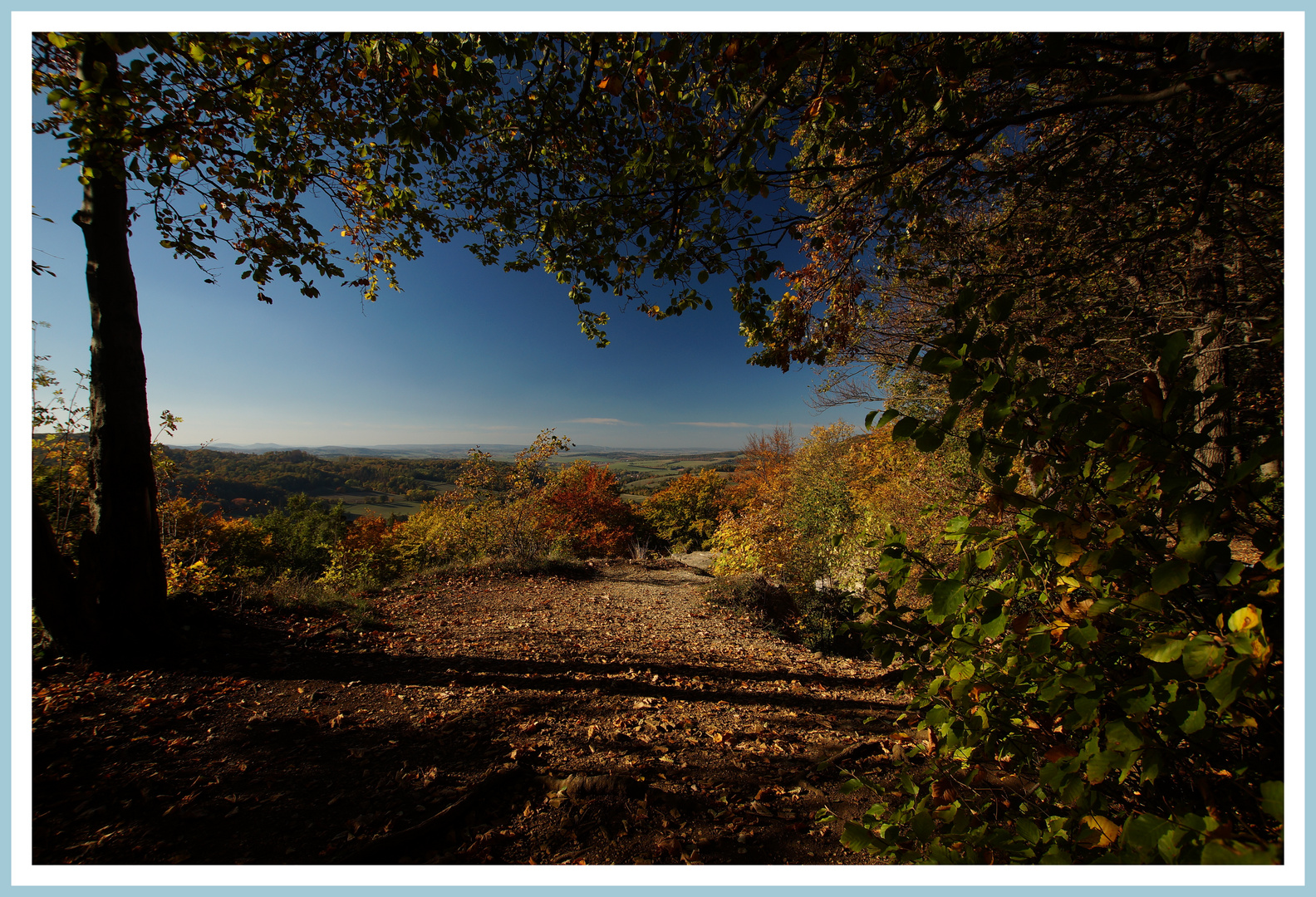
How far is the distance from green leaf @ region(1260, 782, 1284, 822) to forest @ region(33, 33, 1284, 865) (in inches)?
1.2

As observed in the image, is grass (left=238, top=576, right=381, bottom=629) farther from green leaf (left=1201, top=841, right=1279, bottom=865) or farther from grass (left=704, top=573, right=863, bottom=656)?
green leaf (left=1201, top=841, right=1279, bottom=865)

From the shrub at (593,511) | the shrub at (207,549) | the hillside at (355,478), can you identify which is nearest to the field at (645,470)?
the hillside at (355,478)

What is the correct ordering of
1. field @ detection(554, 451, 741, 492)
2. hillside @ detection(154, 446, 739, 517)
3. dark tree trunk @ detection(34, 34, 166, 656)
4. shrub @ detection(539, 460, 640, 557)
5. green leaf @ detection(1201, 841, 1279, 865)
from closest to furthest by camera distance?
1. green leaf @ detection(1201, 841, 1279, 865)
2. dark tree trunk @ detection(34, 34, 166, 656)
3. shrub @ detection(539, 460, 640, 557)
4. hillside @ detection(154, 446, 739, 517)
5. field @ detection(554, 451, 741, 492)

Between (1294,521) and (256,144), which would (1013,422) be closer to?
(1294,521)

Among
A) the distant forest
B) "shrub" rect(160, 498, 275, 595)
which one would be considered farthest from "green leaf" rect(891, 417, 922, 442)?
the distant forest

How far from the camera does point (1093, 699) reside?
0.92m

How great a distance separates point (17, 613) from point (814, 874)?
353 cm

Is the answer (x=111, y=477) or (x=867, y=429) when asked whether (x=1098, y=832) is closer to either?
(x=867, y=429)

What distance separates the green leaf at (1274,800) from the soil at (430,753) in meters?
1.33

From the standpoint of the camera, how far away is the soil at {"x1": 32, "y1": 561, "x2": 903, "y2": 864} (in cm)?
223

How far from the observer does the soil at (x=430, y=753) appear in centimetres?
223

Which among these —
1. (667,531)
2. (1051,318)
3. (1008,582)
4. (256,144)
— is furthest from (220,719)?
(667,531)

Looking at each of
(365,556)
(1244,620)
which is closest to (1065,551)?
(1244,620)

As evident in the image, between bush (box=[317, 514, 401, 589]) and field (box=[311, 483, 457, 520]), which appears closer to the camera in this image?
bush (box=[317, 514, 401, 589])
